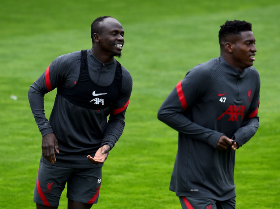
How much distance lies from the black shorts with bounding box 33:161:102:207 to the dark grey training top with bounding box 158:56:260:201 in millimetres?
954

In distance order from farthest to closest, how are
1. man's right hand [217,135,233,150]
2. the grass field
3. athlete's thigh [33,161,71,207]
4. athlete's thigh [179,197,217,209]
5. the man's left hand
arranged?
the grass field < athlete's thigh [33,161,71,207] < the man's left hand < athlete's thigh [179,197,217,209] < man's right hand [217,135,233,150]

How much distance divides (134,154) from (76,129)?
5475 millimetres

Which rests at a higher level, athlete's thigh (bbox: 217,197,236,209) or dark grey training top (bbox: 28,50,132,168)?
dark grey training top (bbox: 28,50,132,168)

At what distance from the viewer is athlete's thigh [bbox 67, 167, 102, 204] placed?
527 centimetres

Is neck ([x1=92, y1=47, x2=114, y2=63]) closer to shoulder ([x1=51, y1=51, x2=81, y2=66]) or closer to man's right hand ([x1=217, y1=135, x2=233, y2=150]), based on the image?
shoulder ([x1=51, y1=51, x2=81, y2=66])

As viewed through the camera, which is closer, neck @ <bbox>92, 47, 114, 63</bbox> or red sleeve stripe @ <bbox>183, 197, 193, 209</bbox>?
red sleeve stripe @ <bbox>183, 197, 193, 209</bbox>

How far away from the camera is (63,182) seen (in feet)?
17.4

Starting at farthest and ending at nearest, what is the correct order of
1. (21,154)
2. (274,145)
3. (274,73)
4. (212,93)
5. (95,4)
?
(95,4), (274,73), (274,145), (21,154), (212,93)

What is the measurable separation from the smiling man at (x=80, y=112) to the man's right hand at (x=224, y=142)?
1.12 meters

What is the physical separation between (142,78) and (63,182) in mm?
12469

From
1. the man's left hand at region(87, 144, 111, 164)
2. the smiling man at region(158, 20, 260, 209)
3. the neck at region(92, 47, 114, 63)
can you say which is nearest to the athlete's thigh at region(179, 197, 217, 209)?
the smiling man at region(158, 20, 260, 209)

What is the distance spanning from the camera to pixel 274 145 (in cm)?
1125

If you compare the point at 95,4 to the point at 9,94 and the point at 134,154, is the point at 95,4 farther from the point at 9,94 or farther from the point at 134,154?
the point at 134,154

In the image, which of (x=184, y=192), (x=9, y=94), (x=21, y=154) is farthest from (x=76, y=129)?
(x=9, y=94)
